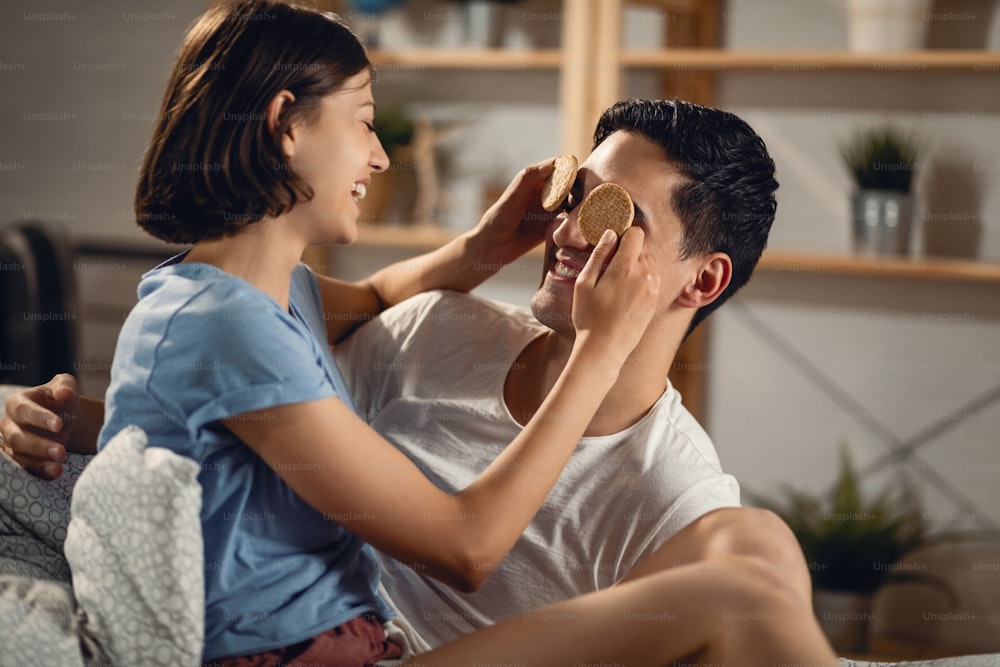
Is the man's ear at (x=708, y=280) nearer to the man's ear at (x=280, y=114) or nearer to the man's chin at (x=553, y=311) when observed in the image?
the man's chin at (x=553, y=311)

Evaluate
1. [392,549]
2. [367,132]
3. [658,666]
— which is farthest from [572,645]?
[367,132]

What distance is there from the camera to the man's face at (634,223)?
1423mm

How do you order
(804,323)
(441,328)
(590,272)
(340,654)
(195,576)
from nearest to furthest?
(195,576), (340,654), (590,272), (441,328), (804,323)

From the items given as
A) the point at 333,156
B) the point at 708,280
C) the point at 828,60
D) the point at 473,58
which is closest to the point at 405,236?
the point at 473,58

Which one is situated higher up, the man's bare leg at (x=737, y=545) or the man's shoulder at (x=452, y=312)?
the man's shoulder at (x=452, y=312)

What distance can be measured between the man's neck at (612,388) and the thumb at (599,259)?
0.20 meters

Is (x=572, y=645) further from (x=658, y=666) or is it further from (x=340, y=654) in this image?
(x=340, y=654)

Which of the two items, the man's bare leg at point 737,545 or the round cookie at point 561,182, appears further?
the round cookie at point 561,182

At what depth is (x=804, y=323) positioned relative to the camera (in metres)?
2.88

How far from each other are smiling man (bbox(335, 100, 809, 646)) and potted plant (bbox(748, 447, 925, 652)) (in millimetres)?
1230

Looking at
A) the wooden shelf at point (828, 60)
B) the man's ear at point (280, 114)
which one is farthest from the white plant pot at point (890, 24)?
the man's ear at point (280, 114)

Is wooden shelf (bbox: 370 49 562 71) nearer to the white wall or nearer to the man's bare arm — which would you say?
the white wall

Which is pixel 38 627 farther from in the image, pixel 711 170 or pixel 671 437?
pixel 711 170

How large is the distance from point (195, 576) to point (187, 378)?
0.19 m
